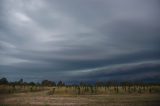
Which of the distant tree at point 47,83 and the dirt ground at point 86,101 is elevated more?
the distant tree at point 47,83

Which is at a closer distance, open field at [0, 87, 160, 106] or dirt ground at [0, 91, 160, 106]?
dirt ground at [0, 91, 160, 106]

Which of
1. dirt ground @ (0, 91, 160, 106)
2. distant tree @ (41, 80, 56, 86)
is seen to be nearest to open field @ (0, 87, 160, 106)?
dirt ground @ (0, 91, 160, 106)

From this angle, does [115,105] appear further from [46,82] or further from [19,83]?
[46,82]

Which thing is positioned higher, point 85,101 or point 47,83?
point 47,83

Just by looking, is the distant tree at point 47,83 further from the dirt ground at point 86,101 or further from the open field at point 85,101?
the dirt ground at point 86,101

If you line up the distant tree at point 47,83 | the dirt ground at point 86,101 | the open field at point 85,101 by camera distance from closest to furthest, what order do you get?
the dirt ground at point 86,101 → the open field at point 85,101 → the distant tree at point 47,83

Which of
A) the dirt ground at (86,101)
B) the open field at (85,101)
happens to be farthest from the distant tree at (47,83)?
the dirt ground at (86,101)

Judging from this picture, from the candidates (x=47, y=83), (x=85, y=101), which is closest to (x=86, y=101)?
(x=85, y=101)

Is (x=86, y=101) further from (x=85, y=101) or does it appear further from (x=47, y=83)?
(x=47, y=83)

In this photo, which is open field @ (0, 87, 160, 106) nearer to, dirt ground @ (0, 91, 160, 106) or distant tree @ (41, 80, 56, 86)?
dirt ground @ (0, 91, 160, 106)

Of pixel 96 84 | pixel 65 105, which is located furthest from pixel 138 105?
pixel 96 84

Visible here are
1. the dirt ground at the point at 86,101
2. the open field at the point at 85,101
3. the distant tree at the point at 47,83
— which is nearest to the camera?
the dirt ground at the point at 86,101

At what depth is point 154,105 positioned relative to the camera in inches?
1459

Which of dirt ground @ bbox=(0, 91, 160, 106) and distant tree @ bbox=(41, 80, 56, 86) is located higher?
distant tree @ bbox=(41, 80, 56, 86)
